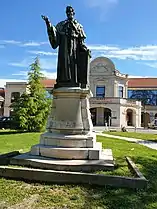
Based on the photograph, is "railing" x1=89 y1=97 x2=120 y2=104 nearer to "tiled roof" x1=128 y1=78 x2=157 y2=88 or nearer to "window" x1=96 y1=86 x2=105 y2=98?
"window" x1=96 y1=86 x2=105 y2=98

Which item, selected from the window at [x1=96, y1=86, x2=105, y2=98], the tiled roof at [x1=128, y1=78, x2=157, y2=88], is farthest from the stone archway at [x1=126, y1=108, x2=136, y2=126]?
the tiled roof at [x1=128, y1=78, x2=157, y2=88]

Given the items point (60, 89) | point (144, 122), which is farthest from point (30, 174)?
point (144, 122)

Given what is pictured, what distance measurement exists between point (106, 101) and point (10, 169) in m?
35.3

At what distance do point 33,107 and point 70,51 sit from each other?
1549 cm

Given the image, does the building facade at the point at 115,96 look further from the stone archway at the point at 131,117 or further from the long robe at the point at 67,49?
the long robe at the point at 67,49

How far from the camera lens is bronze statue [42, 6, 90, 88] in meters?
7.37

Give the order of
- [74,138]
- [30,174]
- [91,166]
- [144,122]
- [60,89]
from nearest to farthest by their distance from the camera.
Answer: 1. [30,174]
2. [91,166]
3. [74,138]
4. [60,89]
5. [144,122]

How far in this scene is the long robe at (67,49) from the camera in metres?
7.36

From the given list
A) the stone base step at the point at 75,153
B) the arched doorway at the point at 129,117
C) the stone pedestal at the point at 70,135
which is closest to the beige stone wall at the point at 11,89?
the arched doorway at the point at 129,117

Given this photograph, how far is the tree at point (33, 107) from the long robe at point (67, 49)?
1494cm

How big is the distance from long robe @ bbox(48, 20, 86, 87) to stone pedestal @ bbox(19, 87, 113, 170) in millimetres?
431

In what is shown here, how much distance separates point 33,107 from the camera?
2236cm

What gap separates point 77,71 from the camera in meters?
7.54

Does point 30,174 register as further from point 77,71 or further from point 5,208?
point 77,71
